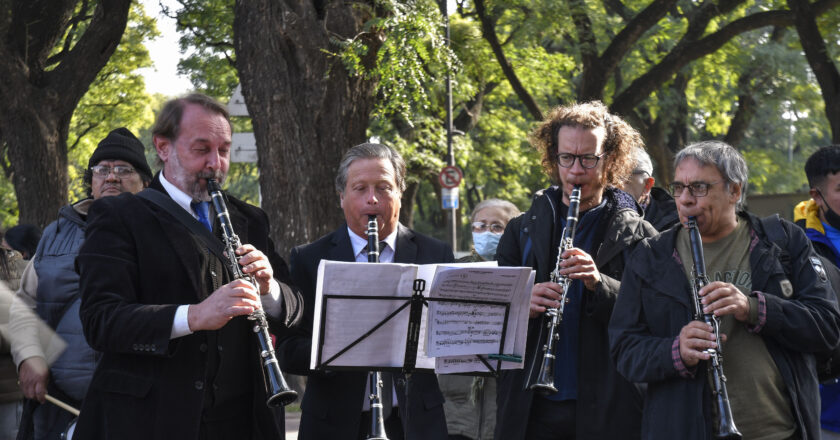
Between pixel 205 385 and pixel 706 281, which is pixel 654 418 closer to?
pixel 706 281

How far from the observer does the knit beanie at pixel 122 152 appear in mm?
5223

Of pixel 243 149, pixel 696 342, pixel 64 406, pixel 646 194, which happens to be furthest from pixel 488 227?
pixel 243 149

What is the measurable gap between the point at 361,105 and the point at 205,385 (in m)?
6.18

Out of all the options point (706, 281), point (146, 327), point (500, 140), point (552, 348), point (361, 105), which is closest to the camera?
point (146, 327)

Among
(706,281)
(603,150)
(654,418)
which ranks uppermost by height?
(603,150)

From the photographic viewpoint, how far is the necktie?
3.86 meters

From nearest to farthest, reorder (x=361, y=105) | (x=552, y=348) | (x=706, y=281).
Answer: (x=706, y=281)
(x=552, y=348)
(x=361, y=105)

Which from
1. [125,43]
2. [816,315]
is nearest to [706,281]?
[816,315]

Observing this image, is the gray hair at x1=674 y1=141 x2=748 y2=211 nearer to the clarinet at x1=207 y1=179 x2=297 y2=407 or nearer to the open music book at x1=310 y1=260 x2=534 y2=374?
the open music book at x1=310 y1=260 x2=534 y2=374

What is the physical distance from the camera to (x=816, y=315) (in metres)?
3.83

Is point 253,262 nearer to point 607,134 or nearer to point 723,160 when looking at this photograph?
point 607,134

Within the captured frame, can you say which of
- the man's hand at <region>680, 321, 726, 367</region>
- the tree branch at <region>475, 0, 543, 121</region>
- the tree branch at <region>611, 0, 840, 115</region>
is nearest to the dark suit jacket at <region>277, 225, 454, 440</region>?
the man's hand at <region>680, 321, 726, 367</region>

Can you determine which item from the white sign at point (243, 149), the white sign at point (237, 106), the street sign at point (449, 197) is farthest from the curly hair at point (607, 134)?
the street sign at point (449, 197)

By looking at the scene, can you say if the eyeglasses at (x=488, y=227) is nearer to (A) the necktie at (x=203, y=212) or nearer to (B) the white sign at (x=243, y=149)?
(A) the necktie at (x=203, y=212)
